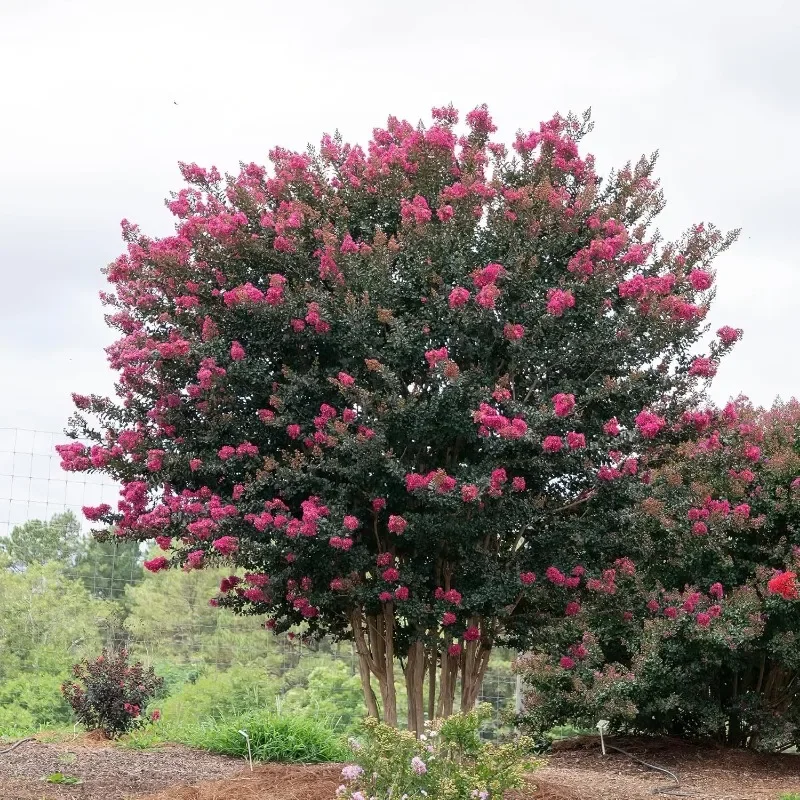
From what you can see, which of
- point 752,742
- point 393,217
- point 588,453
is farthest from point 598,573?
point 752,742

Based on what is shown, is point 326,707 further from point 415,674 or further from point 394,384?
point 394,384

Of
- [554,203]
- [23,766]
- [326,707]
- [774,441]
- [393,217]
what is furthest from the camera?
[326,707]

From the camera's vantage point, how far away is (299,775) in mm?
6477

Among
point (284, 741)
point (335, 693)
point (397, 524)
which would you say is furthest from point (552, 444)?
point (335, 693)

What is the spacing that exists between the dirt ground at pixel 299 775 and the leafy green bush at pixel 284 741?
171 millimetres

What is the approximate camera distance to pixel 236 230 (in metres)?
6.61

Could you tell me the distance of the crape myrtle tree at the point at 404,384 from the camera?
6172mm

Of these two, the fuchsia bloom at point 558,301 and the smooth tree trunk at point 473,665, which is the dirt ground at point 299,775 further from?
the fuchsia bloom at point 558,301

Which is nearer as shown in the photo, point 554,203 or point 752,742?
point 554,203

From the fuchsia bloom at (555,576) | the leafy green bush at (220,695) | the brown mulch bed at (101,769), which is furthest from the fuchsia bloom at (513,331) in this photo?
the leafy green bush at (220,695)

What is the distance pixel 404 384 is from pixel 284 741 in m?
3.06

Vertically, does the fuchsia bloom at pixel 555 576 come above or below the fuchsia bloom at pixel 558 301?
below

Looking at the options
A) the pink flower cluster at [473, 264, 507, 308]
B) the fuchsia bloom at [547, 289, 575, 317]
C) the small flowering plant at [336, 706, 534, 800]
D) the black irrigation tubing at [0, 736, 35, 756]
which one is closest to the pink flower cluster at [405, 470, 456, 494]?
the pink flower cluster at [473, 264, 507, 308]

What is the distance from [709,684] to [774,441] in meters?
2.64
